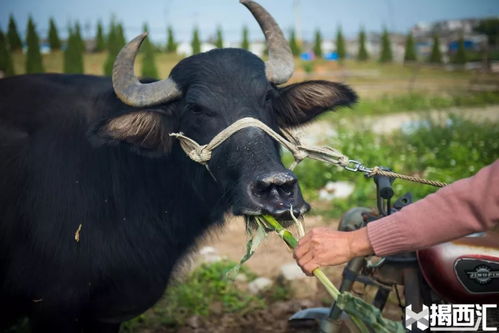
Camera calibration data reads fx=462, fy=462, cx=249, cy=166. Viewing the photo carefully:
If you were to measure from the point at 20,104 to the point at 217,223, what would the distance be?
4.70 ft

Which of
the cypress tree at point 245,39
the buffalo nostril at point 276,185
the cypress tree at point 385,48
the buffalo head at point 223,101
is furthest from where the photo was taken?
the cypress tree at point 385,48

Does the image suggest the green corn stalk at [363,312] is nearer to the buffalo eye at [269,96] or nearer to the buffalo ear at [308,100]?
the buffalo eye at [269,96]

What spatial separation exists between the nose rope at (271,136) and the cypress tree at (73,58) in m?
19.1

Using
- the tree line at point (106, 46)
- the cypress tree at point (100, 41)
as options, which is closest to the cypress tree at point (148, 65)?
the tree line at point (106, 46)

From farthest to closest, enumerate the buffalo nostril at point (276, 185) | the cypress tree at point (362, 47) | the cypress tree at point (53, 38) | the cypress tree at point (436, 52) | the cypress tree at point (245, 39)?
the cypress tree at point (362, 47) < the cypress tree at point (436, 52) < the cypress tree at point (245, 39) < the cypress tree at point (53, 38) < the buffalo nostril at point (276, 185)

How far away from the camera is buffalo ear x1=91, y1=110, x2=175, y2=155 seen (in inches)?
101

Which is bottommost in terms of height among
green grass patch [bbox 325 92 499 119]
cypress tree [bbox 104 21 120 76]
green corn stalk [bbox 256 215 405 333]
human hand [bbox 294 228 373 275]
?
green grass patch [bbox 325 92 499 119]

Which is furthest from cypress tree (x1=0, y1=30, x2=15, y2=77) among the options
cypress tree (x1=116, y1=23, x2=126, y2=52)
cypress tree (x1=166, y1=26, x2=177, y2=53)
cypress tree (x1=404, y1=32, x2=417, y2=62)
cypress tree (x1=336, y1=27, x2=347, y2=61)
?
cypress tree (x1=404, y1=32, x2=417, y2=62)

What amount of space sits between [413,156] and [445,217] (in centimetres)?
565

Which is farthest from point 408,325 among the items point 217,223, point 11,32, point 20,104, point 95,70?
point 95,70

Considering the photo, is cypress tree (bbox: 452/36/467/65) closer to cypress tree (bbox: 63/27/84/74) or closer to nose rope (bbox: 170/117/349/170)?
cypress tree (bbox: 63/27/84/74)

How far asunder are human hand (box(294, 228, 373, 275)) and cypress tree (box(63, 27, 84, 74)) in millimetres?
20039

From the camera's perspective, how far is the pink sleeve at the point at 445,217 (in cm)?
159

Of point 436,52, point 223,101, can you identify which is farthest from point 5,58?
point 436,52
